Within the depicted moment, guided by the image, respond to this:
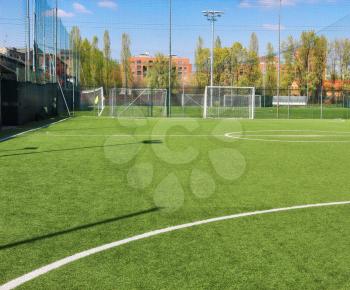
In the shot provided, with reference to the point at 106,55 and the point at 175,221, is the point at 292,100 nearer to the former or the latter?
the point at 106,55

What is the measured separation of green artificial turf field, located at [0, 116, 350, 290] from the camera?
13.1 feet

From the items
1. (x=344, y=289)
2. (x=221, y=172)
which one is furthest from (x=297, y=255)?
(x=221, y=172)

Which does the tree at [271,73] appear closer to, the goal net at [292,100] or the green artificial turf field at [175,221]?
the goal net at [292,100]

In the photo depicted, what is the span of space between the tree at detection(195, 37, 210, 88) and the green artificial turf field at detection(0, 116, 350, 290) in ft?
222

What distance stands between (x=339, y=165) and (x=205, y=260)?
7101 millimetres

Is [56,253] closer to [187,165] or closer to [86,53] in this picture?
[187,165]

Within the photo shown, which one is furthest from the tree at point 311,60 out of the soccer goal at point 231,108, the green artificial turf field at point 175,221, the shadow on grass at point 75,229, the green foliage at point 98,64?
the shadow on grass at point 75,229

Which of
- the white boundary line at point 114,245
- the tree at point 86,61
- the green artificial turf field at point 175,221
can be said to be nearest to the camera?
the white boundary line at point 114,245

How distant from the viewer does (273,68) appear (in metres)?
87.1

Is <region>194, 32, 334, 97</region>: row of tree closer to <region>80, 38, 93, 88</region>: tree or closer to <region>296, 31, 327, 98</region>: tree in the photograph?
<region>296, 31, 327, 98</region>: tree

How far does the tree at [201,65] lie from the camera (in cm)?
8000

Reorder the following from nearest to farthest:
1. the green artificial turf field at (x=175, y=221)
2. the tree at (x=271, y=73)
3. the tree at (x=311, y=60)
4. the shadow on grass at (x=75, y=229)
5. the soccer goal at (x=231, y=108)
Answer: the green artificial turf field at (x=175, y=221)
the shadow on grass at (x=75, y=229)
the soccer goal at (x=231, y=108)
the tree at (x=311, y=60)
the tree at (x=271, y=73)

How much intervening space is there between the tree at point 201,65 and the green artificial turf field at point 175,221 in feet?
222

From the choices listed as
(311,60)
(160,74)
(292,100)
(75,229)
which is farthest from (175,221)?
(160,74)
